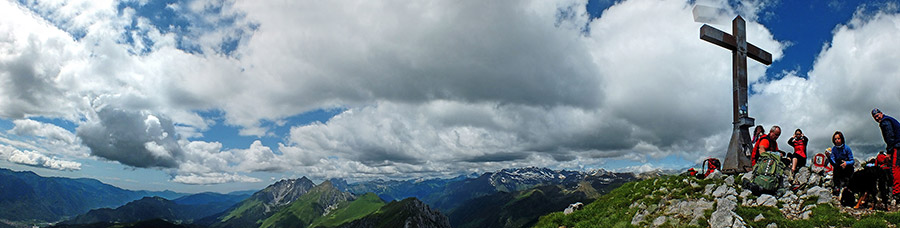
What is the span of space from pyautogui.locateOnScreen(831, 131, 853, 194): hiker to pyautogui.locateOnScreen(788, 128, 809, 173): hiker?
2052mm

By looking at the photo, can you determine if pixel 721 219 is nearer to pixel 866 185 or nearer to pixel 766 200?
pixel 766 200

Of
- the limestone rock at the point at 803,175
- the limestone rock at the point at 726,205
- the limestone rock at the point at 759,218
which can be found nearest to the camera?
the limestone rock at the point at 759,218

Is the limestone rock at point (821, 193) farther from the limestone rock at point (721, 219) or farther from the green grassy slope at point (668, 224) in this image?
the limestone rock at point (721, 219)

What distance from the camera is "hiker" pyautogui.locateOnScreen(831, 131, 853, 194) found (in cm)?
1630

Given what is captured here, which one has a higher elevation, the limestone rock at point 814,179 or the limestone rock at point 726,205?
the limestone rock at point 814,179

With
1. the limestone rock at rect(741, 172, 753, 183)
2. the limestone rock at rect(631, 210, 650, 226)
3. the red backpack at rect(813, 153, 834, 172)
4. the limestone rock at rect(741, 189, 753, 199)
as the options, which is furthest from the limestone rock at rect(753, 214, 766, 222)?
the red backpack at rect(813, 153, 834, 172)

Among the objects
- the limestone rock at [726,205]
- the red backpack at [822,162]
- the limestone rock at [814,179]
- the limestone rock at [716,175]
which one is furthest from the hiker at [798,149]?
the limestone rock at [726,205]

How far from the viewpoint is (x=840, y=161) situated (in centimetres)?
1656

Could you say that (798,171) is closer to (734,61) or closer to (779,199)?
(779,199)

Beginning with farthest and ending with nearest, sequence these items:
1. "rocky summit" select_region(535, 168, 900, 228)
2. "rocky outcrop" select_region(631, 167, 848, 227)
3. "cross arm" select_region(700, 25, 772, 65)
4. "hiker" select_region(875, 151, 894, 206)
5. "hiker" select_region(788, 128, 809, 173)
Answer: "cross arm" select_region(700, 25, 772, 65)
"hiker" select_region(788, 128, 809, 173)
"rocky outcrop" select_region(631, 167, 848, 227)
"hiker" select_region(875, 151, 894, 206)
"rocky summit" select_region(535, 168, 900, 228)

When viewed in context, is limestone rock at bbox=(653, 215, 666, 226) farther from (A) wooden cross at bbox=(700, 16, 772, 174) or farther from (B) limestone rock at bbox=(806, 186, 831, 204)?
(A) wooden cross at bbox=(700, 16, 772, 174)

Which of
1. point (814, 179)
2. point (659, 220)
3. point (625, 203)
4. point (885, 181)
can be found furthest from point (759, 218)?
point (625, 203)

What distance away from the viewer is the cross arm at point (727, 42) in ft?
79.9

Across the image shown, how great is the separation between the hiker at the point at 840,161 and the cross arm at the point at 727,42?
365 inches
